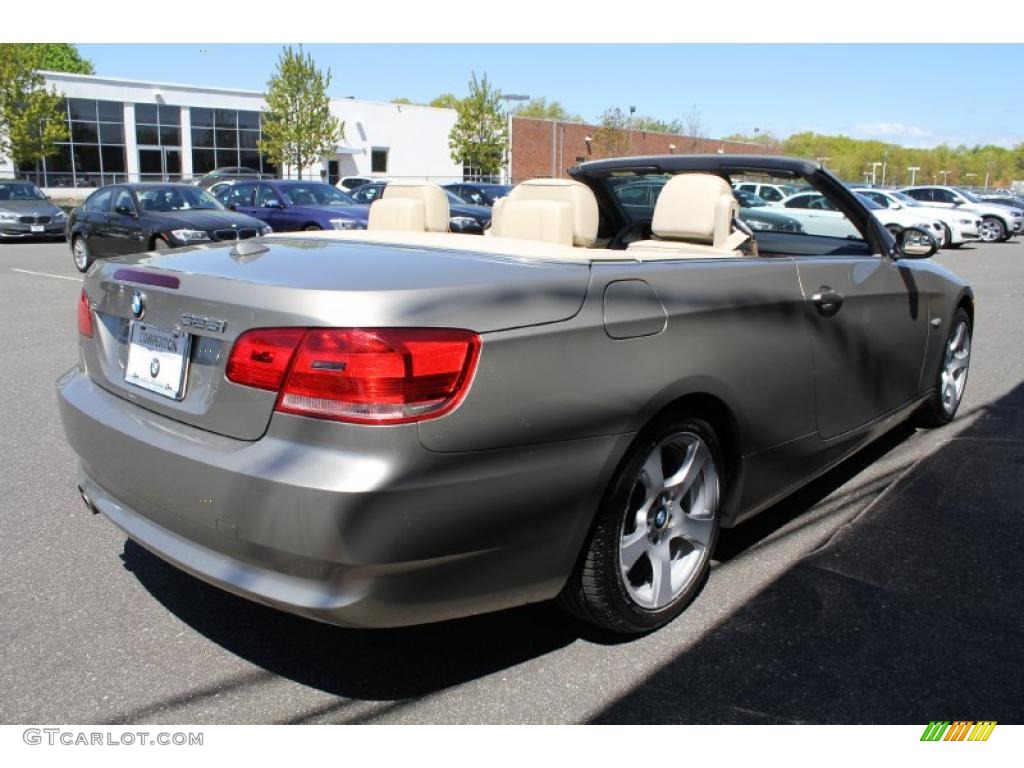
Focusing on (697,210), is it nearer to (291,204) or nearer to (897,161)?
(291,204)

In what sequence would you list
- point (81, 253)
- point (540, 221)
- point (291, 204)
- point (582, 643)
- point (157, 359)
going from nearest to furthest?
point (157, 359) < point (582, 643) < point (540, 221) < point (81, 253) < point (291, 204)

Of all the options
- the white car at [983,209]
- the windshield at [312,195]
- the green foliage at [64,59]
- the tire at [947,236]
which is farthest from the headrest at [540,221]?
the green foliage at [64,59]

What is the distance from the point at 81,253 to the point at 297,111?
92.7 feet

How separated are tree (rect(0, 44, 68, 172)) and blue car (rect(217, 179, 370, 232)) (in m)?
22.1

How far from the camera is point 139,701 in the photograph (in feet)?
8.80

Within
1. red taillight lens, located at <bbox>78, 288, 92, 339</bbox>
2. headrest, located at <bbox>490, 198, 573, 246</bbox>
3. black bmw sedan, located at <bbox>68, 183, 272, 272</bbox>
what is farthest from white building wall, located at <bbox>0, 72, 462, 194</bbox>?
headrest, located at <bbox>490, 198, 573, 246</bbox>

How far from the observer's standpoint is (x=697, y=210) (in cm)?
388

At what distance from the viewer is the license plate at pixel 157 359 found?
8.82 feet

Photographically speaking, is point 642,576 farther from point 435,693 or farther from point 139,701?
point 139,701

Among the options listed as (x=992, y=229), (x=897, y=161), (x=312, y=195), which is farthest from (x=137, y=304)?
(x=897, y=161)

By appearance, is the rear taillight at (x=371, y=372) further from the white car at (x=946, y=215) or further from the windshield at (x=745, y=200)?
the white car at (x=946, y=215)

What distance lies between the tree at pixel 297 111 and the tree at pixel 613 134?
2379 centimetres
